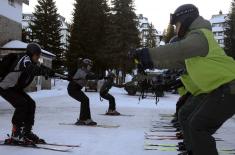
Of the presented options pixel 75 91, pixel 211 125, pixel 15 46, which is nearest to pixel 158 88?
pixel 211 125

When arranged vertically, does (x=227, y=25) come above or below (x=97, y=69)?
above

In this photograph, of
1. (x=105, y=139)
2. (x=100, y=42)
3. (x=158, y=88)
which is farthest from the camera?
(x=100, y=42)

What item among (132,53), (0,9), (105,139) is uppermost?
(0,9)

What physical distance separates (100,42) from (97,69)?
409 cm

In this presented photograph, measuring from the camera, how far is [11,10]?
34.8 m

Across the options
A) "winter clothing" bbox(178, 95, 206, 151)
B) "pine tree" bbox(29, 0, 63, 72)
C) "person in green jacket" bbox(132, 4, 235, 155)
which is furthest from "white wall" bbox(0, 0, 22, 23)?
"person in green jacket" bbox(132, 4, 235, 155)

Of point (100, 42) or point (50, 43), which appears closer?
point (50, 43)

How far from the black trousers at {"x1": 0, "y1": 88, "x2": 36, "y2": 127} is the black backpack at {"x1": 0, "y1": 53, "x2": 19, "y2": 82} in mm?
337

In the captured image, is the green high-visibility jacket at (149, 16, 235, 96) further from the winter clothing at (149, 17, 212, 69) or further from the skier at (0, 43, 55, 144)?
the skier at (0, 43, 55, 144)

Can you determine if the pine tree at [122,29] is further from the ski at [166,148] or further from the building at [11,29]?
the ski at [166,148]

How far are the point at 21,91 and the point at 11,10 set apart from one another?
27.8 meters

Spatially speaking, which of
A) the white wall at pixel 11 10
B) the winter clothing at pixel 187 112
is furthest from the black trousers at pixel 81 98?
the white wall at pixel 11 10

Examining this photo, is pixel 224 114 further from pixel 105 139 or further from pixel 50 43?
pixel 50 43

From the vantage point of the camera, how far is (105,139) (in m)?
9.39
